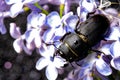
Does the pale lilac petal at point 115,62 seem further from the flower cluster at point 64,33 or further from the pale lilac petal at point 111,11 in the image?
the pale lilac petal at point 111,11

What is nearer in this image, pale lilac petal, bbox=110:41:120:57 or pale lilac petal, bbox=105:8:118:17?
pale lilac petal, bbox=110:41:120:57

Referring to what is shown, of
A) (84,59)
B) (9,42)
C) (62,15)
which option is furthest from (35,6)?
(9,42)

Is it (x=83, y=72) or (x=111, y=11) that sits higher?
(x=111, y=11)

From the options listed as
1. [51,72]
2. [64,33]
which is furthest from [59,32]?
[51,72]

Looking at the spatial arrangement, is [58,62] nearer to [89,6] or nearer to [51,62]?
[51,62]

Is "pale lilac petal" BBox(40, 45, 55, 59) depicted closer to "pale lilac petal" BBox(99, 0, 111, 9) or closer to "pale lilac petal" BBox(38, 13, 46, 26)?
"pale lilac petal" BBox(38, 13, 46, 26)

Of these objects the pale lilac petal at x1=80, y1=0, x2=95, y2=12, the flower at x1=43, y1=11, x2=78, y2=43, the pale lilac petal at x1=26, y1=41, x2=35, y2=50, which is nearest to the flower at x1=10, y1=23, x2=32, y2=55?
the pale lilac petal at x1=26, y1=41, x2=35, y2=50

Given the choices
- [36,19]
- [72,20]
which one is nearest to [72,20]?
[72,20]

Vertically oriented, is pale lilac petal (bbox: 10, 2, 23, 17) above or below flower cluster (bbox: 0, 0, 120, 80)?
above

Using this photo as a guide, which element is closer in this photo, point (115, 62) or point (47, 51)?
point (115, 62)
